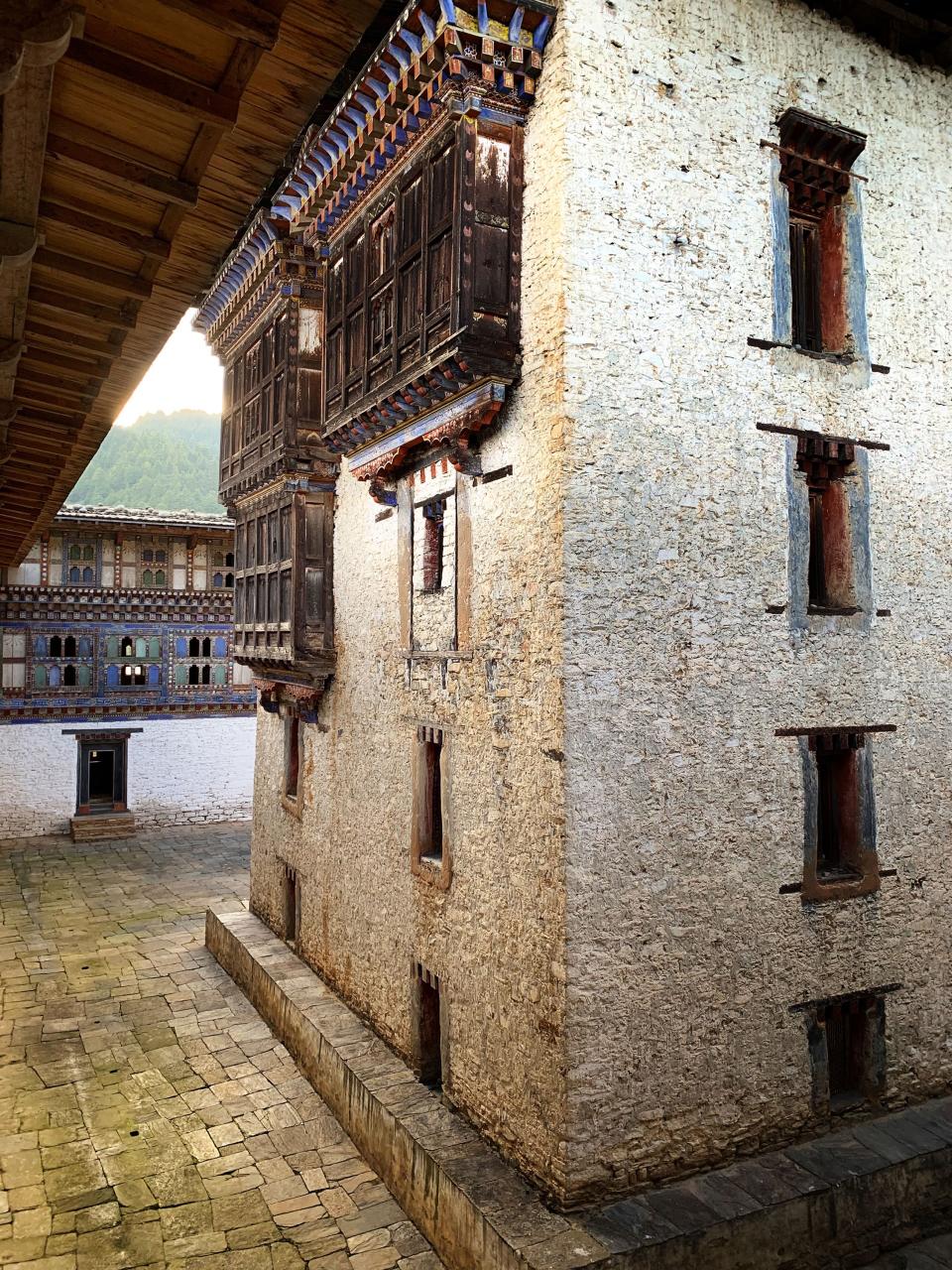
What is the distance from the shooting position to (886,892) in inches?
333

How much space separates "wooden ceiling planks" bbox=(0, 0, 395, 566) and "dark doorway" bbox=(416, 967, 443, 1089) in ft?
23.6

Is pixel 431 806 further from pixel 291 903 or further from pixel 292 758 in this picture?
pixel 291 903

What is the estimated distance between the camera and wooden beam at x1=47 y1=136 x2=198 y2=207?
323 cm

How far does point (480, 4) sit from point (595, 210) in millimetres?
1962

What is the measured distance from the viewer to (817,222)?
28.8 feet

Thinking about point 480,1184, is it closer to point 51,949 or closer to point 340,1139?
point 340,1139

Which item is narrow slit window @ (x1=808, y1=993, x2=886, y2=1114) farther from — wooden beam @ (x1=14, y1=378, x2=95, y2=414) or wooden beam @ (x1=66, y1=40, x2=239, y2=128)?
wooden beam @ (x1=66, y1=40, x2=239, y2=128)

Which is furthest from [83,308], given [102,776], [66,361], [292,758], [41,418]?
[102,776]

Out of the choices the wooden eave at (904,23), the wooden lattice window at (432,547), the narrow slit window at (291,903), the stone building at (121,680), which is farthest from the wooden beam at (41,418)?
the stone building at (121,680)

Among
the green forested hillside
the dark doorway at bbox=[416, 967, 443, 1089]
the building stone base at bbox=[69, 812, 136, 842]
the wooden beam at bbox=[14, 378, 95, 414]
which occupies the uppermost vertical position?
the green forested hillside

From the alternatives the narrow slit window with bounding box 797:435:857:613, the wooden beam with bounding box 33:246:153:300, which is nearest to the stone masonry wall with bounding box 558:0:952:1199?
the narrow slit window with bounding box 797:435:857:613

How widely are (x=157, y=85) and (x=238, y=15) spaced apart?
47cm

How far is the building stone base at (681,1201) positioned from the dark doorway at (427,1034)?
21 centimetres

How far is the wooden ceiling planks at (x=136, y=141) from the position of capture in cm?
257
